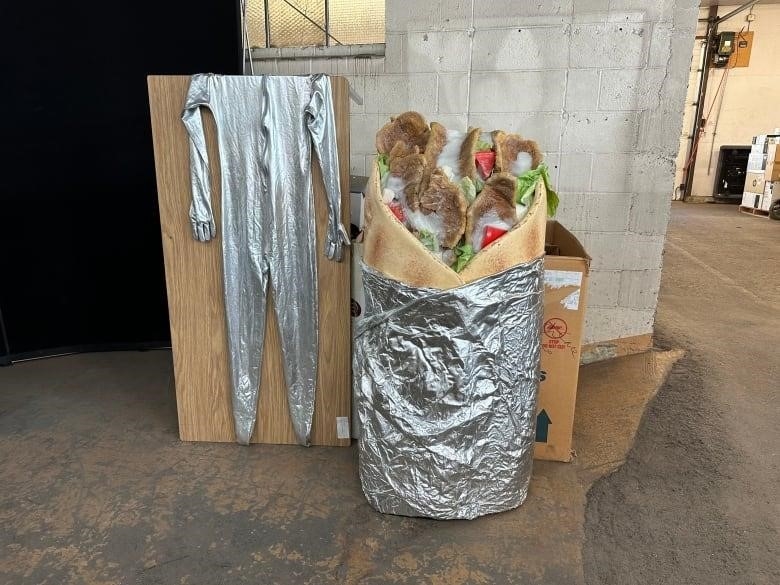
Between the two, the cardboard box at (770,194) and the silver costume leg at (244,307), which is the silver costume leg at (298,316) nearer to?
the silver costume leg at (244,307)

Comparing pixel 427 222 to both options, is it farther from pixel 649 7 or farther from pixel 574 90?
pixel 649 7

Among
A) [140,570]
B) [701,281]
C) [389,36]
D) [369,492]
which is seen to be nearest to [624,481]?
[369,492]

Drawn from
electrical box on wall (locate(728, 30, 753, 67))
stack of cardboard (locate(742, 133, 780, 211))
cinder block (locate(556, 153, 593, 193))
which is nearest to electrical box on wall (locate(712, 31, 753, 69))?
electrical box on wall (locate(728, 30, 753, 67))

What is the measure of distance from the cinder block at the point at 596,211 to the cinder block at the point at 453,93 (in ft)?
2.13

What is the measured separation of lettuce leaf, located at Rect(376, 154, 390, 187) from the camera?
5.08 feet

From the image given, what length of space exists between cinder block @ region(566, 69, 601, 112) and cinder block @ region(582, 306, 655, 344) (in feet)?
3.25

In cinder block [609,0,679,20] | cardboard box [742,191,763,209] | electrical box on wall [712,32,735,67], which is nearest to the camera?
cinder block [609,0,679,20]

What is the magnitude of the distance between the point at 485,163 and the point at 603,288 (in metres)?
1.47

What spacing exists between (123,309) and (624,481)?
258cm

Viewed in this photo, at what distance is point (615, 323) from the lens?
2.76 meters

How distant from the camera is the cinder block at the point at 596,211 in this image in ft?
8.46

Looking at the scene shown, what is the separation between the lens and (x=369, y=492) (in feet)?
5.56

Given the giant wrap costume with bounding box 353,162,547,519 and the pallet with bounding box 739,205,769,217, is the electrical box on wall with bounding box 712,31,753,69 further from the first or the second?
the giant wrap costume with bounding box 353,162,547,519

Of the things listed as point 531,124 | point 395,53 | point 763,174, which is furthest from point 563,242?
point 763,174
